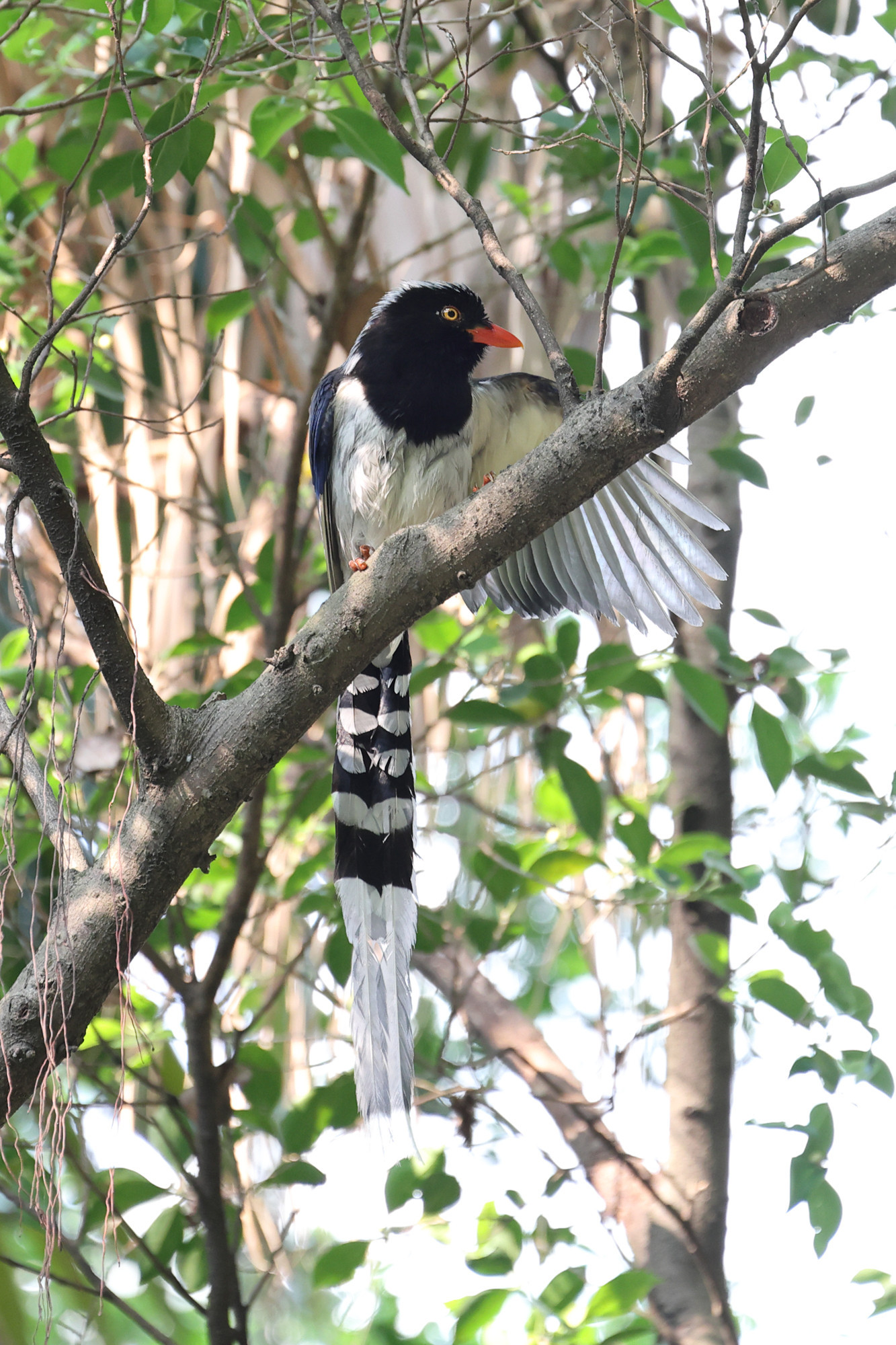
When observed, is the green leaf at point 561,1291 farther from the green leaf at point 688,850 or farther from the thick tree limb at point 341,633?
the thick tree limb at point 341,633

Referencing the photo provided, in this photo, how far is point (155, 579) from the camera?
3.33 meters

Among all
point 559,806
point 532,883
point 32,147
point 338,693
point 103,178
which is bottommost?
point 338,693

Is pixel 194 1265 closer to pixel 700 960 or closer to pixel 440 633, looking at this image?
pixel 700 960

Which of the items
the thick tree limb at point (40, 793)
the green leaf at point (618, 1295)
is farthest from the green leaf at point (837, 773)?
the thick tree limb at point (40, 793)

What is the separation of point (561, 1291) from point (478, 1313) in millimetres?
153

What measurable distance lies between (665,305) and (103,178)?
1623 mm

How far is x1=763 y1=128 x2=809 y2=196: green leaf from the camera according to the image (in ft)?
5.33

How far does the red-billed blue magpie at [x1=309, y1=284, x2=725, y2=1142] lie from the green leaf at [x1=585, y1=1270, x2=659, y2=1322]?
0.44 meters

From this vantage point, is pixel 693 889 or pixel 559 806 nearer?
pixel 693 889

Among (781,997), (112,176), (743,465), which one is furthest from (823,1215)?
(112,176)

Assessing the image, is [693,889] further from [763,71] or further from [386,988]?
[763,71]

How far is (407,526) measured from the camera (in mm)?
2494

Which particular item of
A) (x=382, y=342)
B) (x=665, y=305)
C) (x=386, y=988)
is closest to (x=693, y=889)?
(x=386, y=988)

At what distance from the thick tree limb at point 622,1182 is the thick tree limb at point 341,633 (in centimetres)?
125
